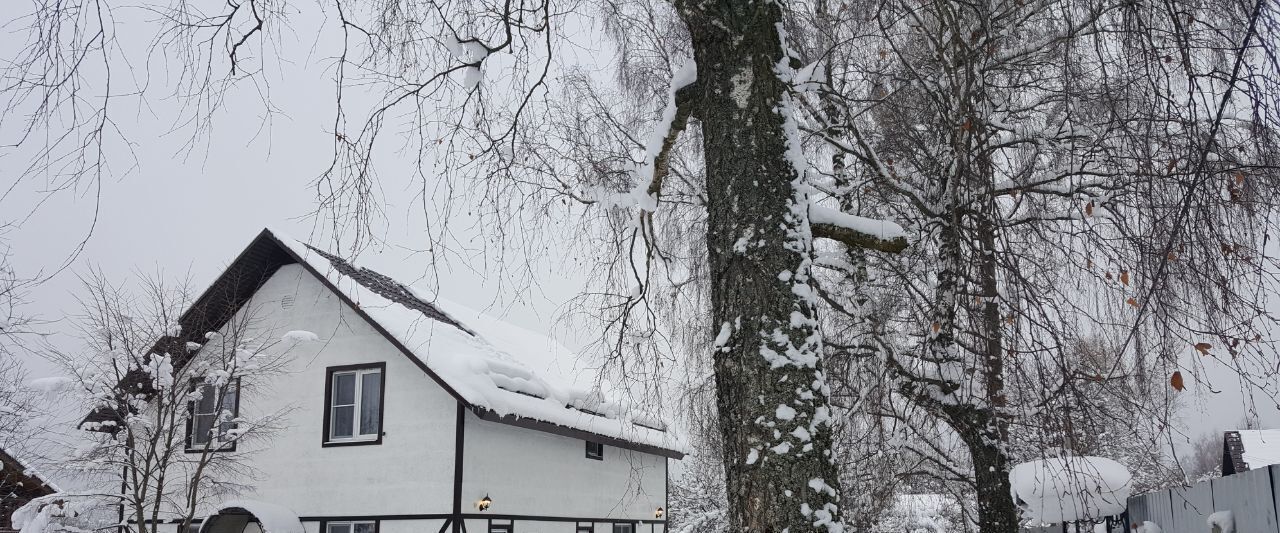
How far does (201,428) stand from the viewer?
14172 millimetres

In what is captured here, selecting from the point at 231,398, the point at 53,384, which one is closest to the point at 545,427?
the point at 231,398

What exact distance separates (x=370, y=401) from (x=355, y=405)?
244 mm

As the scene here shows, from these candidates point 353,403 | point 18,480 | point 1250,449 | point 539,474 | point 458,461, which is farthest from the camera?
point 1250,449

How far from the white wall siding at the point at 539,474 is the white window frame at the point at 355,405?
151 cm

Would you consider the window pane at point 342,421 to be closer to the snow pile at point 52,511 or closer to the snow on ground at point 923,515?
the snow pile at point 52,511

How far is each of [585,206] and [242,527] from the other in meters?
9.81

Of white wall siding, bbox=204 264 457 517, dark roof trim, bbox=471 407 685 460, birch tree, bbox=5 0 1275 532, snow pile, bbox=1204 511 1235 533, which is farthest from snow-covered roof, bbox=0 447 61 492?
snow pile, bbox=1204 511 1235 533

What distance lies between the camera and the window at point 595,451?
1520 centimetres

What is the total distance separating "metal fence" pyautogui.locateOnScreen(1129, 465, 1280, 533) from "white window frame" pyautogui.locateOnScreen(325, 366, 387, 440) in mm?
9633

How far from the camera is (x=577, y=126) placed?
6816mm

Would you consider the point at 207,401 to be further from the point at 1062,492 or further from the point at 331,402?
the point at 1062,492

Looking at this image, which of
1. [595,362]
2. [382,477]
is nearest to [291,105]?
[595,362]

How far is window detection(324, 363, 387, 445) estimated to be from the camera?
1299cm

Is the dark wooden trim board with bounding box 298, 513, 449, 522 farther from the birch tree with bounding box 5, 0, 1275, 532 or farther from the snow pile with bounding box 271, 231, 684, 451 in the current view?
the birch tree with bounding box 5, 0, 1275, 532
